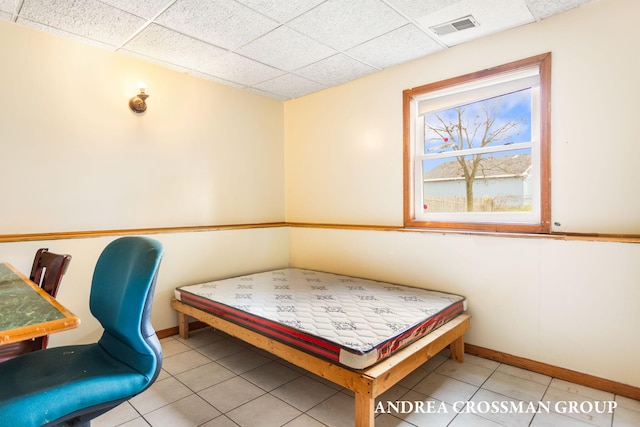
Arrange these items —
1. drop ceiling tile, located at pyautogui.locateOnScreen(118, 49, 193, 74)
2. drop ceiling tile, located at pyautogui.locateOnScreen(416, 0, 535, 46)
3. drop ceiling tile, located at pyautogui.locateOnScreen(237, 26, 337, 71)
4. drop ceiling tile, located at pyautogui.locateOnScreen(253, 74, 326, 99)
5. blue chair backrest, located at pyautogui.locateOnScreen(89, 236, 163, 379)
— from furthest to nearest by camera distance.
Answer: drop ceiling tile, located at pyautogui.locateOnScreen(253, 74, 326, 99), drop ceiling tile, located at pyautogui.locateOnScreen(118, 49, 193, 74), drop ceiling tile, located at pyautogui.locateOnScreen(237, 26, 337, 71), drop ceiling tile, located at pyautogui.locateOnScreen(416, 0, 535, 46), blue chair backrest, located at pyautogui.locateOnScreen(89, 236, 163, 379)

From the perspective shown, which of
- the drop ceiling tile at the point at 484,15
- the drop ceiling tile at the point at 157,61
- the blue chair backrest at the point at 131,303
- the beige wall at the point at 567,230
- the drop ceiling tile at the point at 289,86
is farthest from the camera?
the drop ceiling tile at the point at 289,86

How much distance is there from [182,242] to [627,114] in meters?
3.75

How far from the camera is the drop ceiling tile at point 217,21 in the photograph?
7.94ft

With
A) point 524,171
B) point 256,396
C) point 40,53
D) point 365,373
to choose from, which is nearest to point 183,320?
point 256,396

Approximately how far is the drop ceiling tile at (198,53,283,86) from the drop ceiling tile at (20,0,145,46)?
775 millimetres

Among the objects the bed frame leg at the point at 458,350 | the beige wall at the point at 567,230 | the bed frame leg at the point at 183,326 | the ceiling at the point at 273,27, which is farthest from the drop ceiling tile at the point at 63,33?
the bed frame leg at the point at 458,350

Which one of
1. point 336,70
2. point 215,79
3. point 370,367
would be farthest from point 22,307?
point 336,70

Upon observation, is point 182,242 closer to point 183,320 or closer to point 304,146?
point 183,320

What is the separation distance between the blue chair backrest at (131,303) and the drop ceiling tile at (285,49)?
6.84ft

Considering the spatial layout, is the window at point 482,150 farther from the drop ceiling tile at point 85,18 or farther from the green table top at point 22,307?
the green table top at point 22,307

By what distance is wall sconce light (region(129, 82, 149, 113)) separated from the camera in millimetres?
3218

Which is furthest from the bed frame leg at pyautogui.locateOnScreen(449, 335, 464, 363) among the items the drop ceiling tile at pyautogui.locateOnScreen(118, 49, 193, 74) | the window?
the drop ceiling tile at pyautogui.locateOnScreen(118, 49, 193, 74)

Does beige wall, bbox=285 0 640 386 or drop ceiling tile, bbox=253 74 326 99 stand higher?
drop ceiling tile, bbox=253 74 326 99

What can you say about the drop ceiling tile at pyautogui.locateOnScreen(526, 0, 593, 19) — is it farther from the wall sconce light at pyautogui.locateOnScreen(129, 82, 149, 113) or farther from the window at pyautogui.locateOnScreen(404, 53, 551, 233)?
the wall sconce light at pyautogui.locateOnScreen(129, 82, 149, 113)
